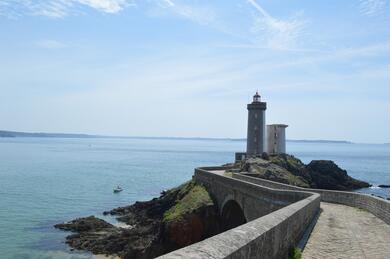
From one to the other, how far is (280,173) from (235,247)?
132 ft

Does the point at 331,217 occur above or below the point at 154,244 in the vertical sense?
above

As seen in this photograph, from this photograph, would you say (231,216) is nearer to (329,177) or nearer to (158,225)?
(158,225)

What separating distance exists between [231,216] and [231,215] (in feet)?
0.24

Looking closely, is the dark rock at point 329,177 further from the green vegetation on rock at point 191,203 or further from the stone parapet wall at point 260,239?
the stone parapet wall at point 260,239

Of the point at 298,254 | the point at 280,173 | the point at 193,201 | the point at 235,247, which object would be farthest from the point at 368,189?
the point at 235,247

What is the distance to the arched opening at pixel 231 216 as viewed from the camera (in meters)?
31.8

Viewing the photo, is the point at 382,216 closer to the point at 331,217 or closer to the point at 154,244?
the point at 331,217

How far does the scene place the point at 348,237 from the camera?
43.2ft

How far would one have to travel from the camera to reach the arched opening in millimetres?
31812

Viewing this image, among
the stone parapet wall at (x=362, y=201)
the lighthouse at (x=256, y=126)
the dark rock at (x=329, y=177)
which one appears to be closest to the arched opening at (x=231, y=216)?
the stone parapet wall at (x=362, y=201)

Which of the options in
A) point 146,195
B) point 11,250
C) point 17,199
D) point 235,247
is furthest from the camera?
point 146,195

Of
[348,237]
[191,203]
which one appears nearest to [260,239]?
[348,237]

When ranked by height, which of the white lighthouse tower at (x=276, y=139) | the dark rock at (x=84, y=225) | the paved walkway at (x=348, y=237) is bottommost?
the dark rock at (x=84, y=225)

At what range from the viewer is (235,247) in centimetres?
579
